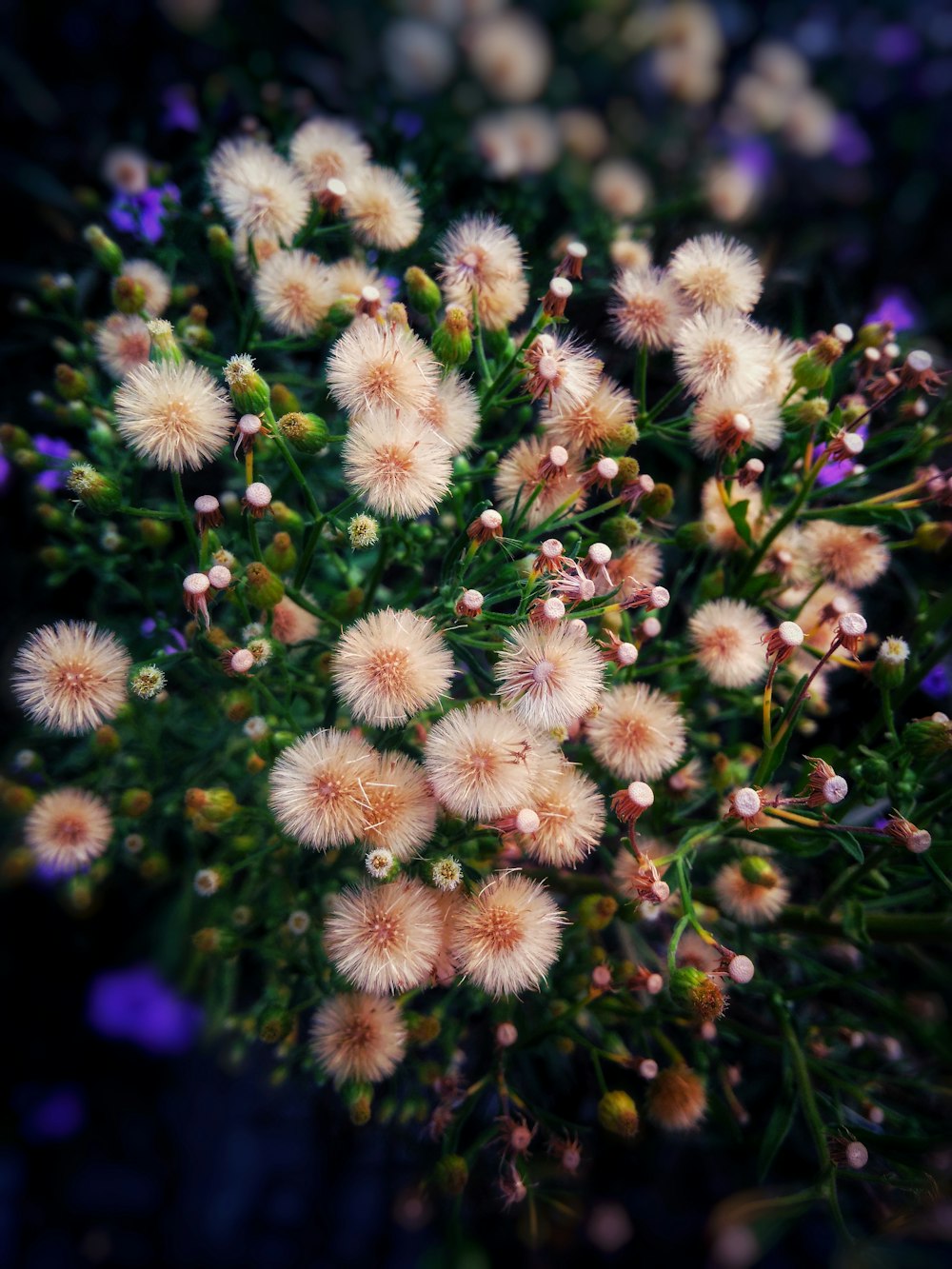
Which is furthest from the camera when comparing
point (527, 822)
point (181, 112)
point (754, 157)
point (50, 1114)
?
point (754, 157)

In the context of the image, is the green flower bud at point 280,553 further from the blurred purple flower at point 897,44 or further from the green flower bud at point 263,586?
the blurred purple flower at point 897,44

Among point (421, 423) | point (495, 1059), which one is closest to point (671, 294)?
point (421, 423)

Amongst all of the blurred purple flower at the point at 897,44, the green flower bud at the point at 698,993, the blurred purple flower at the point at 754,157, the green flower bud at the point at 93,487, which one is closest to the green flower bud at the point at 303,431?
the green flower bud at the point at 93,487

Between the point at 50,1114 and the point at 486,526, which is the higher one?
the point at 486,526

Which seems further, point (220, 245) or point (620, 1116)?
point (220, 245)

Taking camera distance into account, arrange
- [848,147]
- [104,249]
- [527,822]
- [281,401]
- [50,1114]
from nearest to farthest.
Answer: [527,822], [281,401], [104,249], [50,1114], [848,147]

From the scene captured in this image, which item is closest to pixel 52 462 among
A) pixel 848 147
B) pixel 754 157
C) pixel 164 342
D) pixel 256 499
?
pixel 164 342

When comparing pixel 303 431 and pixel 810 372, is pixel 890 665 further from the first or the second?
pixel 303 431

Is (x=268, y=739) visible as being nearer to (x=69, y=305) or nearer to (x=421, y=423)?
(x=421, y=423)
